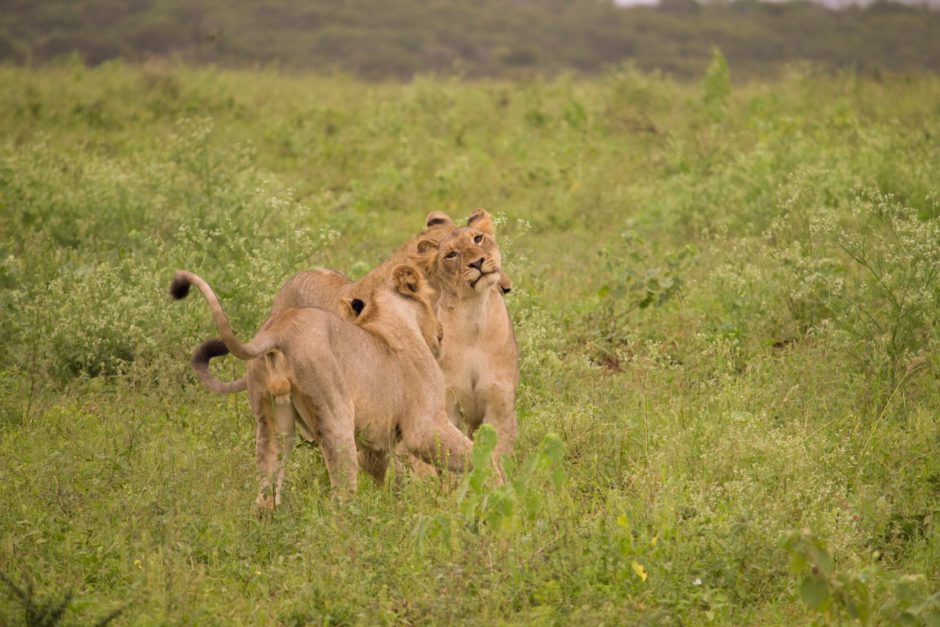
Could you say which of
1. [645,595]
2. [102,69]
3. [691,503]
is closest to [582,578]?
[645,595]

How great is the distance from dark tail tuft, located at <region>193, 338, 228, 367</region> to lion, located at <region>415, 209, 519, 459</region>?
3.56 feet

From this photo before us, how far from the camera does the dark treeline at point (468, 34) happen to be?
27781 mm

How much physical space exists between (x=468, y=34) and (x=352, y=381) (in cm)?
2928

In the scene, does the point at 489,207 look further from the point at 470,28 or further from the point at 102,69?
the point at 470,28

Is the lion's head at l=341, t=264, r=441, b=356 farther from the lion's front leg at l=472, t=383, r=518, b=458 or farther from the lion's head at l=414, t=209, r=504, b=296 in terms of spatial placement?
the lion's front leg at l=472, t=383, r=518, b=458

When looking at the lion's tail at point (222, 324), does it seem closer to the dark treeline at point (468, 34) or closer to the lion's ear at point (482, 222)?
the lion's ear at point (482, 222)

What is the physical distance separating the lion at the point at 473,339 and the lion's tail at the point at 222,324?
3.73 ft

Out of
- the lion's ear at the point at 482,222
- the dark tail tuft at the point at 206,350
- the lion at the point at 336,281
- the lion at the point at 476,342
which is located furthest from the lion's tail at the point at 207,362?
the lion's ear at the point at 482,222

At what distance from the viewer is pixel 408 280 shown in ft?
17.5

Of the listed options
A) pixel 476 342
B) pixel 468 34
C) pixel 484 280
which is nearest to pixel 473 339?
pixel 476 342

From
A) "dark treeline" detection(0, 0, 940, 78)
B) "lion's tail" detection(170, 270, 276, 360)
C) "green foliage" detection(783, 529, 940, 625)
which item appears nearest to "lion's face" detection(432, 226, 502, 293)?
"lion's tail" detection(170, 270, 276, 360)

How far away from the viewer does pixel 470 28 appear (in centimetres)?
3372

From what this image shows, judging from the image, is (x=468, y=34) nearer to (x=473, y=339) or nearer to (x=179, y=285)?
(x=473, y=339)

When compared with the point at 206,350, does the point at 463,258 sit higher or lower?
higher
